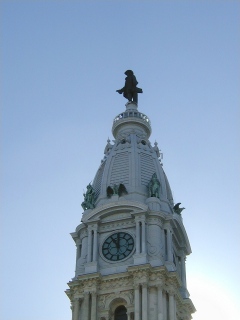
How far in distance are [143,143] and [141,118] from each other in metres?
4.11

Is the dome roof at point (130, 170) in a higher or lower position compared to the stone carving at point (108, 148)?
lower

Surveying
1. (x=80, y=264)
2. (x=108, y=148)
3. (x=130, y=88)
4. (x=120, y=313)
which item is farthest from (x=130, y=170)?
(x=130, y=88)

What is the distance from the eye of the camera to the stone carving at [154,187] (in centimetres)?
7131

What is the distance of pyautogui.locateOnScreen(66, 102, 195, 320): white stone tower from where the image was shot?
6431 cm

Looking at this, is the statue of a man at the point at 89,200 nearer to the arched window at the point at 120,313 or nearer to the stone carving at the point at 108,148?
the stone carving at the point at 108,148

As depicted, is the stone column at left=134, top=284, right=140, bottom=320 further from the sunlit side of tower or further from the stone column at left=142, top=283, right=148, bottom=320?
the stone column at left=142, top=283, right=148, bottom=320

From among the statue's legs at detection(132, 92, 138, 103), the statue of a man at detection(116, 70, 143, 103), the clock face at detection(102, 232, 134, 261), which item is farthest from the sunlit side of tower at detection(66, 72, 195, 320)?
the statue of a man at detection(116, 70, 143, 103)

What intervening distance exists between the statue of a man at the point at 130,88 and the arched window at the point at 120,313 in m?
26.9

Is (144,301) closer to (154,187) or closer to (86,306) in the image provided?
(86,306)

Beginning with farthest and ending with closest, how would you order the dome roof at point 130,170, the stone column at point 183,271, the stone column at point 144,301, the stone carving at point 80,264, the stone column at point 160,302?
1. the dome roof at point 130,170
2. the stone column at point 183,271
3. the stone carving at point 80,264
4. the stone column at point 160,302
5. the stone column at point 144,301

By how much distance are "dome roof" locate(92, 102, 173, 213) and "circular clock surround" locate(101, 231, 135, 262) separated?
141 inches

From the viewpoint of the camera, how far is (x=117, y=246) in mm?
68188

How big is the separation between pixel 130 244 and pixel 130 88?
23.0 metres

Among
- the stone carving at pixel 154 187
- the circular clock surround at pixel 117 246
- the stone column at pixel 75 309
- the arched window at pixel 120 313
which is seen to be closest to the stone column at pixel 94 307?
the stone column at pixel 75 309
